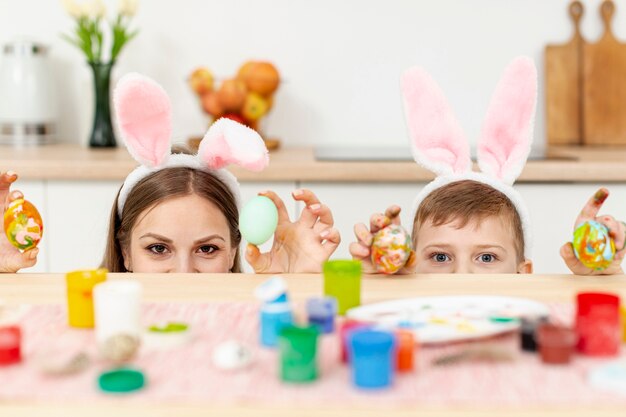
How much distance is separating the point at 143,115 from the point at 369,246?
17.3 inches

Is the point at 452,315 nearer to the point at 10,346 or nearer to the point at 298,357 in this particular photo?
the point at 298,357

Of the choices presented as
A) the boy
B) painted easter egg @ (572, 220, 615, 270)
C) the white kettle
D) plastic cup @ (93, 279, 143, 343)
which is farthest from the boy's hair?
the white kettle

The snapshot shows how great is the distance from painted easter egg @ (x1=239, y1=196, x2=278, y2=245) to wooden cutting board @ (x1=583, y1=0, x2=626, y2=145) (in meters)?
1.90

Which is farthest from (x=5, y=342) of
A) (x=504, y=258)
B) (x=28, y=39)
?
(x=28, y=39)

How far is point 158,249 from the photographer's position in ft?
4.95

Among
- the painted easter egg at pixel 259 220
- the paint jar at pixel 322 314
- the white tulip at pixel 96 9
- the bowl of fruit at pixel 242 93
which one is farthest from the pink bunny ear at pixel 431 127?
the white tulip at pixel 96 9

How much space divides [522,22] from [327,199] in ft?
3.32

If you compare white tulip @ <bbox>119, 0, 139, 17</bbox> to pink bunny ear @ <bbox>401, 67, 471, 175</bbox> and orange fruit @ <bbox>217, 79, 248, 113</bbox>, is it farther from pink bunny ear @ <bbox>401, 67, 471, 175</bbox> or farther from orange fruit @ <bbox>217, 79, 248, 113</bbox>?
pink bunny ear @ <bbox>401, 67, 471, 175</bbox>

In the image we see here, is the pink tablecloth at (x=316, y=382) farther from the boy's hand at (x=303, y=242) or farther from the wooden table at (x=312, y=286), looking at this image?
the boy's hand at (x=303, y=242)

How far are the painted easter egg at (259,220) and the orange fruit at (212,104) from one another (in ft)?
4.67

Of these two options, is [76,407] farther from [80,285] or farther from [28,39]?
[28,39]

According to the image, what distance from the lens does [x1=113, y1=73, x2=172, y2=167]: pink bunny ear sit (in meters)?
1.26

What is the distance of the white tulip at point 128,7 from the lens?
8.63 feet

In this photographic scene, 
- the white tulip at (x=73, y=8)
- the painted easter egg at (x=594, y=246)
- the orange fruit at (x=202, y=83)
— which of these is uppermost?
the white tulip at (x=73, y=8)
